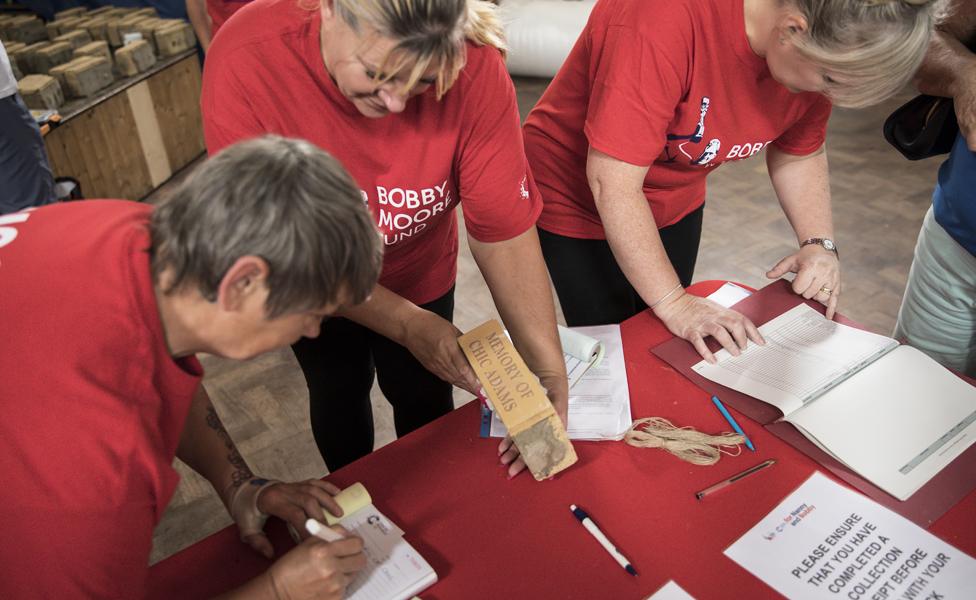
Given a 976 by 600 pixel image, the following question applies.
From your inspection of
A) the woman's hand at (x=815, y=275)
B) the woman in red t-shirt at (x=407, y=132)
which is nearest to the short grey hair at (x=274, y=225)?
the woman in red t-shirt at (x=407, y=132)

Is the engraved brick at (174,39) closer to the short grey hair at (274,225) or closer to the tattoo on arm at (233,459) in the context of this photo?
the tattoo on arm at (233,459)

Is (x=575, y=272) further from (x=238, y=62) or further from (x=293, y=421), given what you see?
(x=293, y=421)

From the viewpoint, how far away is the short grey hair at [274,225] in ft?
2.56

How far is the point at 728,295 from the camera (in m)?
1.67

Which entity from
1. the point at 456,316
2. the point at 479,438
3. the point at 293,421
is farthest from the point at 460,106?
the point at 456,316

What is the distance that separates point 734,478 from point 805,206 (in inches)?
32.3

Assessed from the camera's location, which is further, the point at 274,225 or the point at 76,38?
the point at 76,38

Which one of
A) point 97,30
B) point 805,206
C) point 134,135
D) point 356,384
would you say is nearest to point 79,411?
point 356,384

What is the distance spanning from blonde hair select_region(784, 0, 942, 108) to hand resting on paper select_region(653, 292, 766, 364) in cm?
48

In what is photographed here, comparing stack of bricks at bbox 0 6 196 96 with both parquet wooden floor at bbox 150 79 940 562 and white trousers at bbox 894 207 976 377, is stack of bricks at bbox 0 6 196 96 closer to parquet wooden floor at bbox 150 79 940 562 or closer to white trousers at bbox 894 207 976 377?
parquet wooden floor at bbox 150 79 940 562

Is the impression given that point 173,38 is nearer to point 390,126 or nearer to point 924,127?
point 390,126

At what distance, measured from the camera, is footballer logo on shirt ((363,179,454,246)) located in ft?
4.26

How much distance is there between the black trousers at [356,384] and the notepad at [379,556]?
0.48 metres

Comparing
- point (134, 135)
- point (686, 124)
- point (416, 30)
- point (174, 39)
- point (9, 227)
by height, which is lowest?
point (134, 135)
